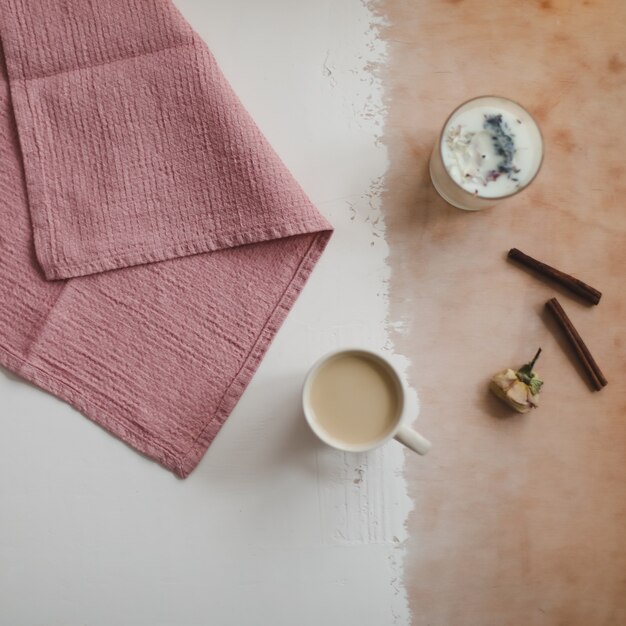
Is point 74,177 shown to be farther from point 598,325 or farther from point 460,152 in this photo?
point 598,325

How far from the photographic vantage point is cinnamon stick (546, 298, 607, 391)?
2.78ft

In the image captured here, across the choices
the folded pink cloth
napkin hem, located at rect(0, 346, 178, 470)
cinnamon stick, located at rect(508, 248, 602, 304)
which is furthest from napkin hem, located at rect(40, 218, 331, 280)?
cinnamon stick, located at rect(508, 248, 602, 304)

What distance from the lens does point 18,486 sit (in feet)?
2.76

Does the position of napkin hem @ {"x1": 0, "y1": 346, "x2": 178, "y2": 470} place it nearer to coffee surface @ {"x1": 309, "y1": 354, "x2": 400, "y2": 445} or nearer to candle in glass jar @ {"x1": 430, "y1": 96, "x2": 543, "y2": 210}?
coffee surface @ {"x1": 309, "y1": 354, "x2": 400, "y2": 445}

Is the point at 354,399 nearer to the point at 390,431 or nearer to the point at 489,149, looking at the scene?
the point at 390,431

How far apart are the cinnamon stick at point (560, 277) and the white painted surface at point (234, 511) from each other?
189mm

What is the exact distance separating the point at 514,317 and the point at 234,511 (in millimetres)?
472

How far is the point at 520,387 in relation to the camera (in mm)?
823

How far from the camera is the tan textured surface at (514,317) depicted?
0.85 meters

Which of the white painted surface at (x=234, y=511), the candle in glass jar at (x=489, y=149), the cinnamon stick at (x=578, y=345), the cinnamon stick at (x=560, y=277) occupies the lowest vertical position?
the white painted surface at (x=234, y=511)

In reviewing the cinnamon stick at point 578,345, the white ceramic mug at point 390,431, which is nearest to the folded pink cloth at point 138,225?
the white ceramic mug at point 390,431

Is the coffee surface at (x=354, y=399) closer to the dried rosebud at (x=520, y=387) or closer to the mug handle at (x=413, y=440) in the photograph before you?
the mug handle at (x=413, y=440)

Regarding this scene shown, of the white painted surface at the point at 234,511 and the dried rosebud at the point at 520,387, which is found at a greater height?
the dried rosebud at the point at 520,387

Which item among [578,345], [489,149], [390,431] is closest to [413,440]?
[390,431]
